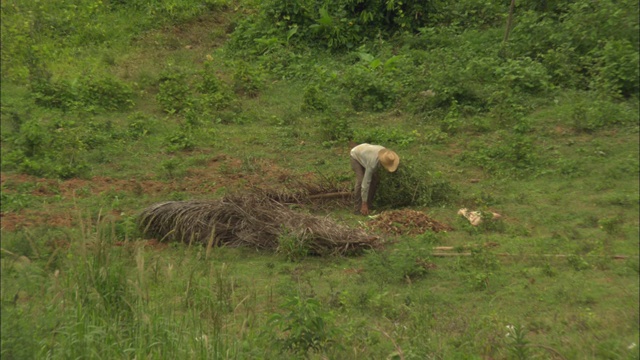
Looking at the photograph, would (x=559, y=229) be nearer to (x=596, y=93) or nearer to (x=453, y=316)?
(x=453, y=316)

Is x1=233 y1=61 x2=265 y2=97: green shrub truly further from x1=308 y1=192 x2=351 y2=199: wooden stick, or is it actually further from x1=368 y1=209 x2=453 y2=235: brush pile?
x1=368 y1=209 x2=453 y2=235: brush pile

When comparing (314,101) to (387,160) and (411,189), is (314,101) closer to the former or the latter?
(411,189)

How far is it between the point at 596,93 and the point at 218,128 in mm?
5701

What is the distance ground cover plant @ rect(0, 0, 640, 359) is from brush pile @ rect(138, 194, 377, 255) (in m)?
0.02

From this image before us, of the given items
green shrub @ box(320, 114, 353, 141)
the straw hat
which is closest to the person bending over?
the straw hat

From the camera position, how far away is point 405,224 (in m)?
9.03

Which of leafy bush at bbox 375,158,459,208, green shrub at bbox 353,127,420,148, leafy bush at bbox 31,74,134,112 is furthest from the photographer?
leafy bush at bbox 31,74,134,112

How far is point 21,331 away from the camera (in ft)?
14.2

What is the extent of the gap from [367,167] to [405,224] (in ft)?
3.00

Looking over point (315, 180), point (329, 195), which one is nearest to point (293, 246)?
point (329, 195)

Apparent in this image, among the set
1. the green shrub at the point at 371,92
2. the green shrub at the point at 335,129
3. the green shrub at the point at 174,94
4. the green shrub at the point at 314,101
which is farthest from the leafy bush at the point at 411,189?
the green shrub at the point at 174,94

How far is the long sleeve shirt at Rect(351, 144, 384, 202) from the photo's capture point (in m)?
9.55

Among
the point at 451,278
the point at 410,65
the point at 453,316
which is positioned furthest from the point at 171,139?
the point at 453,316

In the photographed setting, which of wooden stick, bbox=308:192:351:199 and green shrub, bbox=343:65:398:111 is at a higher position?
green shrub, bbox=343:65:398:111
